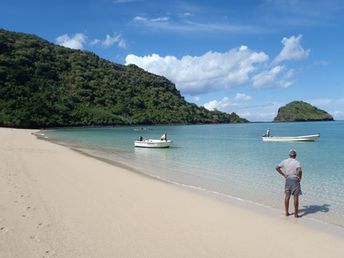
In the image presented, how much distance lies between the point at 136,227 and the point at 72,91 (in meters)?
136

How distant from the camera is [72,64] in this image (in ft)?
522

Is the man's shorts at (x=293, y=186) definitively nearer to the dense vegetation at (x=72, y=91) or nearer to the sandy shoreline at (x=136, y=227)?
the sandy shoreline at (x=136, y=227)

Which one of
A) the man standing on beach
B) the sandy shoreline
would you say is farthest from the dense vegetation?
Result: the man standing on beach

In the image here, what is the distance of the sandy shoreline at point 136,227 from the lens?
259 inches

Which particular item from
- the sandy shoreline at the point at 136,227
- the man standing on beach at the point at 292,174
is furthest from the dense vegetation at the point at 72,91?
the man standing on beach at the point at 292,174

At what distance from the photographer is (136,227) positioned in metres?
7.94

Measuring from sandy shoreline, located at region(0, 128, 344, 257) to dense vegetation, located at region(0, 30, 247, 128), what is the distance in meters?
86.3

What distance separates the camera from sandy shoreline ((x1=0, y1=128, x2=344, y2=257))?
6.57 meters

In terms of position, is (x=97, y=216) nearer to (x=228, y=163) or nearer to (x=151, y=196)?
(x=151, y=196)

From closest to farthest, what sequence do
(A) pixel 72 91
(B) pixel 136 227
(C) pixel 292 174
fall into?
(B) pixel 136 227 → (C) pixel 292 174 → (A) pixel 72 91

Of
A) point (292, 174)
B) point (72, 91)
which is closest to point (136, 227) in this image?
point (292, 174)

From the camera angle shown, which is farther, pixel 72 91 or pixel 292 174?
pixel 72 91

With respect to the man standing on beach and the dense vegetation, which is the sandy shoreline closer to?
the man standing on beach

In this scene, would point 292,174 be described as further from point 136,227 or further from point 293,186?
point 136,227
